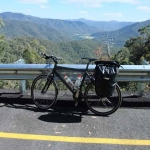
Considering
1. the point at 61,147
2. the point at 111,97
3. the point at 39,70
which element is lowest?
the point at 61,147

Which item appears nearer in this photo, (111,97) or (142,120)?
(142,120)

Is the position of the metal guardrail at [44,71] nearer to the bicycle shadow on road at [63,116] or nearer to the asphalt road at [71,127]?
the asphalt road at [71,127]

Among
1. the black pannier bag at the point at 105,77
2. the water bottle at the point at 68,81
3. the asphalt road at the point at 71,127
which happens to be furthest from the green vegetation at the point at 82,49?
the asphalt road at the point at 71,127

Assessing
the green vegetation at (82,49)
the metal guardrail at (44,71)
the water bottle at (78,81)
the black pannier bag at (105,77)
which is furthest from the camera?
the green vegetation at (82,49)

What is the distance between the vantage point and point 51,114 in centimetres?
543

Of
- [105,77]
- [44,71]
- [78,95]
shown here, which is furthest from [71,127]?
[44,71]

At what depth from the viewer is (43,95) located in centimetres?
595

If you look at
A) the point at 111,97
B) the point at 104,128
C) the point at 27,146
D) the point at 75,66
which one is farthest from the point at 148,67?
the point at 27,146

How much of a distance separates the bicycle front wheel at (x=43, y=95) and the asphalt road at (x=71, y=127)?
0.15m

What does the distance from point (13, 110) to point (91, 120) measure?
1.54 m

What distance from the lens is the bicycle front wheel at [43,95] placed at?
18.8ft

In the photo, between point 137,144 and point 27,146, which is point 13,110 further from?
point 137,144

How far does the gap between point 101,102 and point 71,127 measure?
3.66ft

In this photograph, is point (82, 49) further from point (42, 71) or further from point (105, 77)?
point (105, 77)
